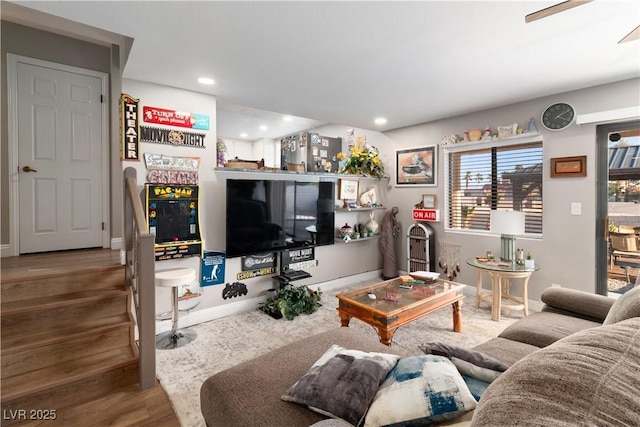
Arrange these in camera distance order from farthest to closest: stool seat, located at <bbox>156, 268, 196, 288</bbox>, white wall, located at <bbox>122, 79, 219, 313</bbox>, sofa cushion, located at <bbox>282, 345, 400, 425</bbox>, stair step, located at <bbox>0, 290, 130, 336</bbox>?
white wall, located at <bbox>122, 79, 219, 313</bbox>, stool seat, located at <bbox>156, 268, 196, 288</bbox>, stair step, located at <bbox>0, 290, 130, 336</bbox>, sofa cushion, located at <bbox>282, 345, 400, 425</bbox>

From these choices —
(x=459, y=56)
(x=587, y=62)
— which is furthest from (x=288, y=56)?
(x=587, y=62)

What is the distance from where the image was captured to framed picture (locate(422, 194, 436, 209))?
4543 mm

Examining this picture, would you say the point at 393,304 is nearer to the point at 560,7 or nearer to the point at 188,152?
the point at 560,7

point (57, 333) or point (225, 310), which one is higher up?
point (57, 333)

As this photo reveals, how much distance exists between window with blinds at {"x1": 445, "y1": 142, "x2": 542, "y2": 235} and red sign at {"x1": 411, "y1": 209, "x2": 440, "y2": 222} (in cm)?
19

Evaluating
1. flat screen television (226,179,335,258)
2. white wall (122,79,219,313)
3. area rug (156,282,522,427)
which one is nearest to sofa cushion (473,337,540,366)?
area rug (156,282,522,427)

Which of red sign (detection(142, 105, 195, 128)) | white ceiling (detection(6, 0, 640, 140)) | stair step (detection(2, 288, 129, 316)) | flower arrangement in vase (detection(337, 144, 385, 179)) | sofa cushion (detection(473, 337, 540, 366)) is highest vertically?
white ceiling (detection(6, 0, 640, 140))

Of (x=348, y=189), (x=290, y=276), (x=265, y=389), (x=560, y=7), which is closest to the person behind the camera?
(x=265, y=389)

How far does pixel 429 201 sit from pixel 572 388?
13.9ft

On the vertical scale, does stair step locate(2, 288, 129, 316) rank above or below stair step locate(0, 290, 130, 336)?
above

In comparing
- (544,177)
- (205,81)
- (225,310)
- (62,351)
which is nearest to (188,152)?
(205,81)

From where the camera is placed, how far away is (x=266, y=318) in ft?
11.4

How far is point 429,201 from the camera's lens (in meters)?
4.58

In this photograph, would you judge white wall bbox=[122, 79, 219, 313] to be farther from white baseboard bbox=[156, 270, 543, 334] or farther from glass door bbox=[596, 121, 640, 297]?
A: glass door bbox=[596, 121, 640, 297]
